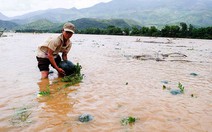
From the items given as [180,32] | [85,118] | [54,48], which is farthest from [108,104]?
[180,32]

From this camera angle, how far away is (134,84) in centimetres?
839

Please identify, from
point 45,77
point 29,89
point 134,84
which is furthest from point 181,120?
point 45,77

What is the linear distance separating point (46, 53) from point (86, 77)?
1.71 m

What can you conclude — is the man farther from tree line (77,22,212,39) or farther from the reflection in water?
tree line (77,22,212,39)

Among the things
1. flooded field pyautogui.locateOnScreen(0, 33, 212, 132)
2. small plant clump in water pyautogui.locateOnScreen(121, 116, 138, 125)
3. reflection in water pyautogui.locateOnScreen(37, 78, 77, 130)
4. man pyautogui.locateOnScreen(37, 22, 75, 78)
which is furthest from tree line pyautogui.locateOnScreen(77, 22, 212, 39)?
small plant clump in water pyautogui.locateOnScreen(121, 116, 138, 125)

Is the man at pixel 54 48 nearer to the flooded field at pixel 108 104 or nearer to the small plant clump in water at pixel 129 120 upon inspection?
the flooded field at pixel 108 104

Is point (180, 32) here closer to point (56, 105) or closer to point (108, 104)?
point (108, 104)

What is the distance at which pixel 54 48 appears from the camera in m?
8.33

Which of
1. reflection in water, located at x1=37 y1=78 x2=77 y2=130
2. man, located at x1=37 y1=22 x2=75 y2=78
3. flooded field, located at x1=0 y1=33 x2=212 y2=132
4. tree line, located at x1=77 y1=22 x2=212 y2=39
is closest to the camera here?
flooded field, located at x1=0 y1=33 x2=212 y2=132

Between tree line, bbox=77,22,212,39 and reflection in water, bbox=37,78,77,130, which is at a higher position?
tree line, bbox=77,22,212,39

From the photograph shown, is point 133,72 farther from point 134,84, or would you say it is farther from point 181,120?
point 181,120

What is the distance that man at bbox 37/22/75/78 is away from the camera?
26.1 feet

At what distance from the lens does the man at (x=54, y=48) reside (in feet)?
26.1

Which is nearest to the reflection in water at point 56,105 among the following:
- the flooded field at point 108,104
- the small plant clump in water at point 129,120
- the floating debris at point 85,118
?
the flooded field at point 108,104
